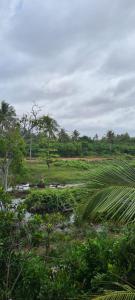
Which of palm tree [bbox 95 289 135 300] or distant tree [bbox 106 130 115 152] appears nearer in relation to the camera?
palm tree [bbox 95 289 135 300]

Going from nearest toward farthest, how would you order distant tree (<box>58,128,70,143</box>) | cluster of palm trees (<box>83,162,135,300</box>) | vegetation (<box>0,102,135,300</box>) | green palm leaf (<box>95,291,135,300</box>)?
1. green palm leaf (<box>95,291,135,300</box>)
2. cluster of palm trees (<box>83,162,135,300</box>)
3. vegetation (<box>0,102,135,300</box>)
4. distant tree (<box>58,128,70,143</box>)

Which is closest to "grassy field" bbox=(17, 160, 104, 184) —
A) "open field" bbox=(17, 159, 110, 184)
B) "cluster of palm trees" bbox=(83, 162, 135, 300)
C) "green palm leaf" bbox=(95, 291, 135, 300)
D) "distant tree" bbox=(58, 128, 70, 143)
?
"open field" bbox=(17, 159, 110, 184)

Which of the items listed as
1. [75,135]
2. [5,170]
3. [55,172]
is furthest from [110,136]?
[5,170]

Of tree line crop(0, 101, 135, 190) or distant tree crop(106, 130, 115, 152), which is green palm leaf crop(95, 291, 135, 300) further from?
distant tree crop(106, 130, 115, 152)

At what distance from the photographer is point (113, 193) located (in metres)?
4.38

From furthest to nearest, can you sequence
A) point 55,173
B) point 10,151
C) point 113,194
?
point 55,173
point 10,151
point 113,194

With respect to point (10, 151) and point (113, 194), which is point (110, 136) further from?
point (113, 194)

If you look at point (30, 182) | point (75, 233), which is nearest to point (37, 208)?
point (75, 233)

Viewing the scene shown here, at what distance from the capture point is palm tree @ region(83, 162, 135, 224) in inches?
167

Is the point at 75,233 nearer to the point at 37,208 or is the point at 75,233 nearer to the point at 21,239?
the point at 21,239

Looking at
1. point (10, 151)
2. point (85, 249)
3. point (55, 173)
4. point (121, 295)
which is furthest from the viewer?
point (55, 173)

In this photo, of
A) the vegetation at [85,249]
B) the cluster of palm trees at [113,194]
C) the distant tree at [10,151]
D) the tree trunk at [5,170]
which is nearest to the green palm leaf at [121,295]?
the vegetation at [85,249]

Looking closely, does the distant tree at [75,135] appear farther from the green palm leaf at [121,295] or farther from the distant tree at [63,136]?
the green palm leaf at [121,295]

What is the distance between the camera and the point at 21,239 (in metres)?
6.16
